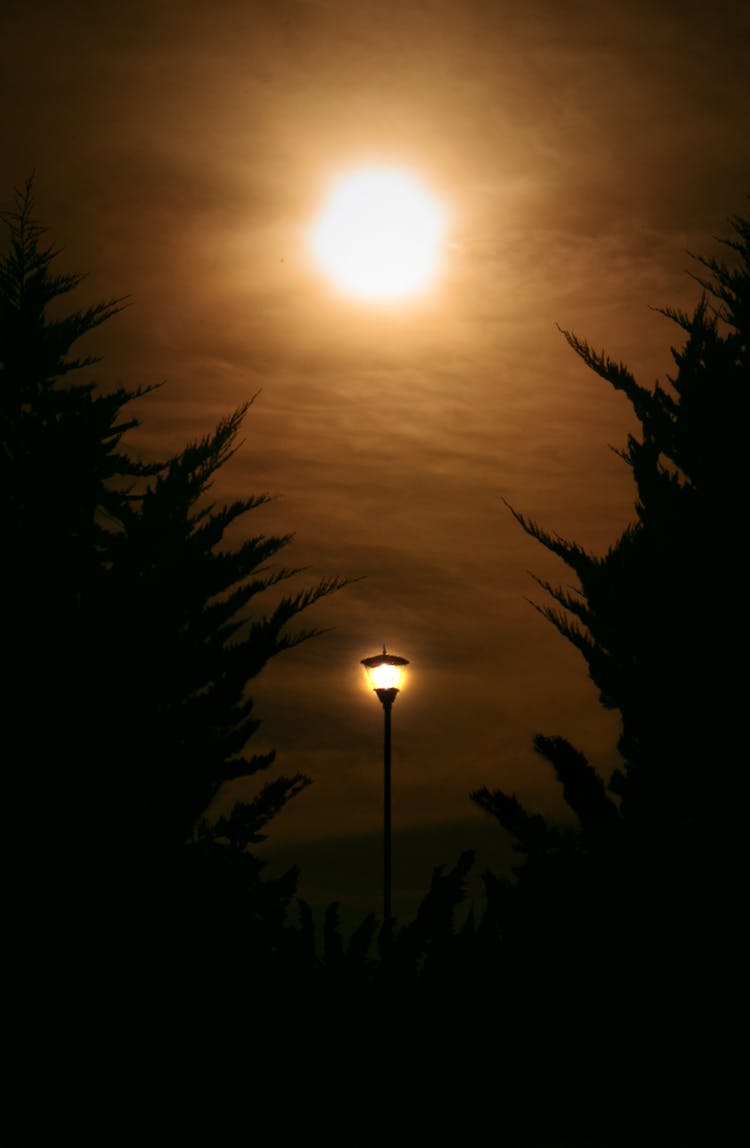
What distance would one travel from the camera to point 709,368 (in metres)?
6.08

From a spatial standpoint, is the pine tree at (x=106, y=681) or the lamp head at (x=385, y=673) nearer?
the pine tree at (x=106, y=681)

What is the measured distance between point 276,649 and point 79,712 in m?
0.75

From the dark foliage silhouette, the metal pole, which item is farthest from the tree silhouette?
the metal pole

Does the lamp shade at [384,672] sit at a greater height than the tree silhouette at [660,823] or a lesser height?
greater

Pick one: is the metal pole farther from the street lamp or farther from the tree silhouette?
the tree silhouette

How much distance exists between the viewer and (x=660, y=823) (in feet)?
14.6

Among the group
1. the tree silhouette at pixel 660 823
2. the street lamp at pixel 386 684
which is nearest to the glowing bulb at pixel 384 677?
the street lamp at pixel 386 684

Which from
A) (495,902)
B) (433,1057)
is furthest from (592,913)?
(433,1057)

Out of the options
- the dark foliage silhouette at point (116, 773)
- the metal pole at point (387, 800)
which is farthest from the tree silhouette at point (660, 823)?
the metal pole at point (387, 800)

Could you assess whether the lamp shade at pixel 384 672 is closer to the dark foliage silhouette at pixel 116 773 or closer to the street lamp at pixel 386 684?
the street lamp at pixel 386 684

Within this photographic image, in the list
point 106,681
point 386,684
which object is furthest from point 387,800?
point 106,681

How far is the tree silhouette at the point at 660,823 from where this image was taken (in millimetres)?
4309

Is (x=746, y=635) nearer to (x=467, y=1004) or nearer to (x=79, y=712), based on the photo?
(x=467, y=1004)

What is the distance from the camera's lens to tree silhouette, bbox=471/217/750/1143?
170 inches
